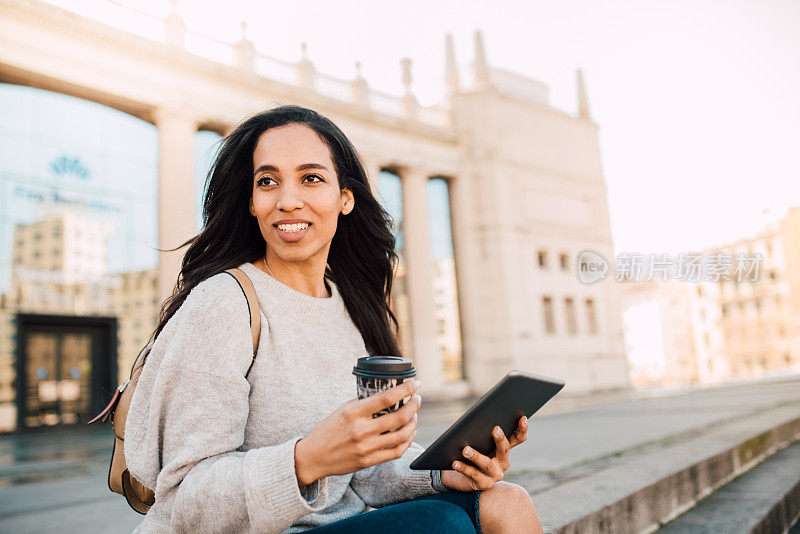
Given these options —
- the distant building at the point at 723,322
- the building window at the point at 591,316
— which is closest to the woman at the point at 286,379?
the building window at the point at 591,316

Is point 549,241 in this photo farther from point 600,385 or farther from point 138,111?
point 138,111

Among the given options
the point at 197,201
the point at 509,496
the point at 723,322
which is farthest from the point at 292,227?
the point at 723,322

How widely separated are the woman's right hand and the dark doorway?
15.6 metres

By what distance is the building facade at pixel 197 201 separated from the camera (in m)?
15.2

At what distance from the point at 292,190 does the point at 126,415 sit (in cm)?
71

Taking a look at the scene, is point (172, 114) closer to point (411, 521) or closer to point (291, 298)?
point (291, 298)

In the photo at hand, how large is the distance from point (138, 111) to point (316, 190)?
1750 centimetres

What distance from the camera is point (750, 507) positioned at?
10.9ft

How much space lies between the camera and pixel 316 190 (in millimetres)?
1724

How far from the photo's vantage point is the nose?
165 cm

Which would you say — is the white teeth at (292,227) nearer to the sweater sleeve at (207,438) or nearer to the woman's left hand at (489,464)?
the sweater sleeve at (207,438)

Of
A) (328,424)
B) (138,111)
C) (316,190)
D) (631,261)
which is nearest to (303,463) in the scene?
(328,424)

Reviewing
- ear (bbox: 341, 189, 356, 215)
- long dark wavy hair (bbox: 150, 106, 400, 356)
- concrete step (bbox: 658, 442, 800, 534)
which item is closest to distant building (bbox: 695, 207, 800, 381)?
concrete step (bbox: 658, 442, 800, 534)

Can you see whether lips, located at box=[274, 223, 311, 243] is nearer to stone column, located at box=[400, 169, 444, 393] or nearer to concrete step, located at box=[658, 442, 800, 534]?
concrete step, located at box=[658, 442, 800, 534]
